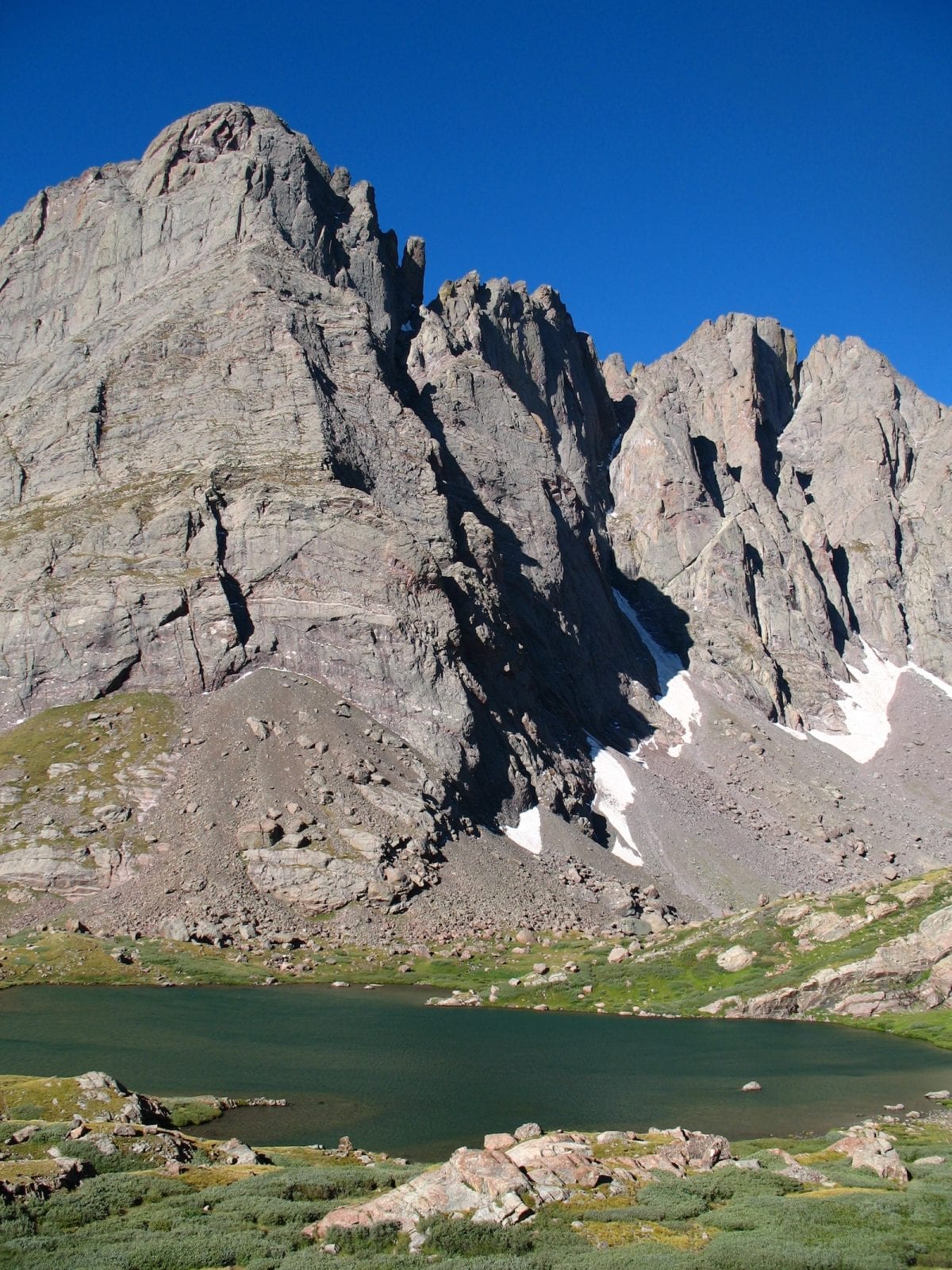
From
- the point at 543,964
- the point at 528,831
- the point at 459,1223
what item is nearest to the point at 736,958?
the point at 543,964

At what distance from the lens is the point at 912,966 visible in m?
55.4

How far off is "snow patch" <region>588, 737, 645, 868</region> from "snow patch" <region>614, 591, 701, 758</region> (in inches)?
491


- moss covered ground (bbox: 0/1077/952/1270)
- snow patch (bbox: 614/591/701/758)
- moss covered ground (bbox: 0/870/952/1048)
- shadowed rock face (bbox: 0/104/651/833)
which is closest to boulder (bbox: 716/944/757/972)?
moss covered ground (bbox: 0/870/952/1048)

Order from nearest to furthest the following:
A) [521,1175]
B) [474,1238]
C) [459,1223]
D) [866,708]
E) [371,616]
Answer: [474,1238] < [459,1223] < [521,1175] < [371,616] < [866,708]

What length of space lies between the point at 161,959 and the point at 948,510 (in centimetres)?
18197

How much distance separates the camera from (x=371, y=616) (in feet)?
352

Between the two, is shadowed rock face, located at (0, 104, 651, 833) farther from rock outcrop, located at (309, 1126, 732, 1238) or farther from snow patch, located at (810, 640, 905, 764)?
rock outcrop, located at (309, 1126, 732, 1238)

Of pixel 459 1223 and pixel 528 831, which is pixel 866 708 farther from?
pixel 459 1223

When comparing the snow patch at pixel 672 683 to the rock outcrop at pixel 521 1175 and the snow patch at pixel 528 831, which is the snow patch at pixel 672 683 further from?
the rock outcrop at pixel 521 1175

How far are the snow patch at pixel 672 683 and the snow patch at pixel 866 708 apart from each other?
69.4 ft

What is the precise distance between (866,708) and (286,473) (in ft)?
354

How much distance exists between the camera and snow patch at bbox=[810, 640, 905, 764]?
15062 centimetres

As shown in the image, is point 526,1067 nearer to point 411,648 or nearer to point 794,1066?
point 794,1066

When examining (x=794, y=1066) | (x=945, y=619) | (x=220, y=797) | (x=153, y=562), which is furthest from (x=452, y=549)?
(x=945, y=619)
